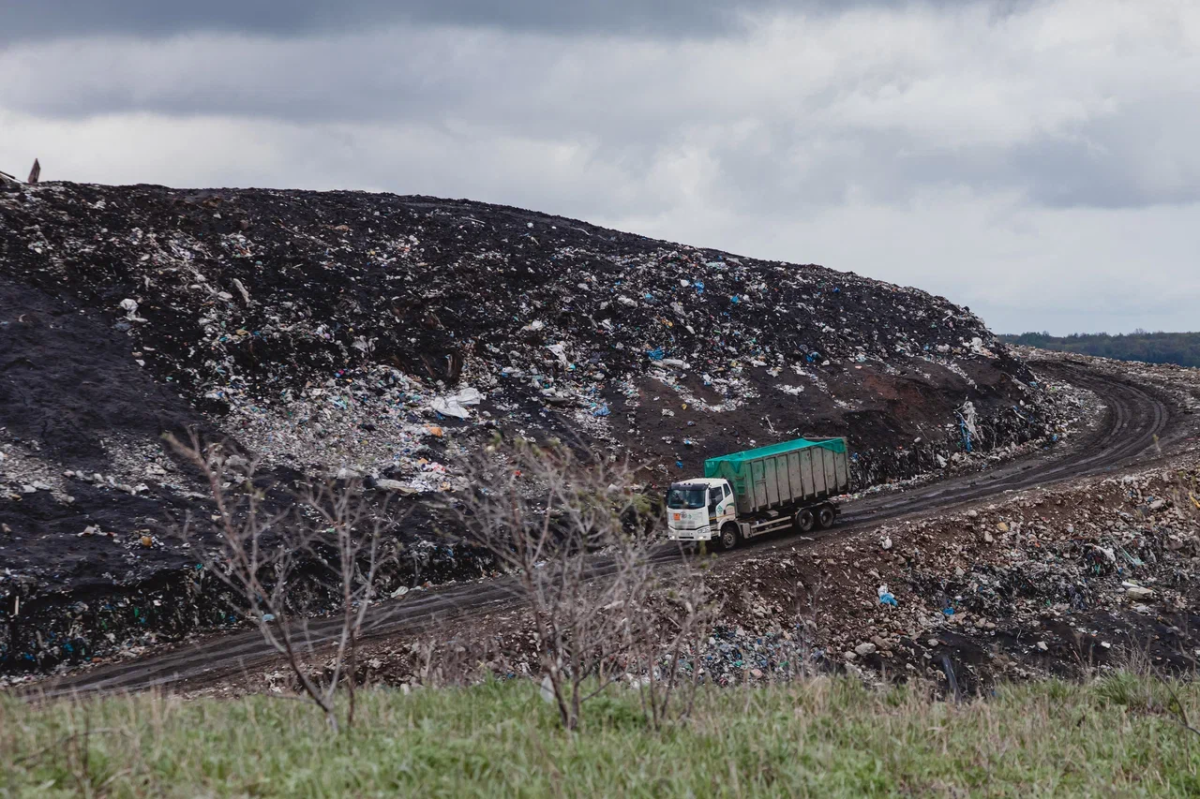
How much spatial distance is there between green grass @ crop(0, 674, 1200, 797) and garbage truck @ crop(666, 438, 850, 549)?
35.2 ft

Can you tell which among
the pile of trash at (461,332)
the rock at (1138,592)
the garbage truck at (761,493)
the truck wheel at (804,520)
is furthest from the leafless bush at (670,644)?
the rock at (1138,592)

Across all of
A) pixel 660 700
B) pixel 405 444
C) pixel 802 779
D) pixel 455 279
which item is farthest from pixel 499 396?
pixel 802 779

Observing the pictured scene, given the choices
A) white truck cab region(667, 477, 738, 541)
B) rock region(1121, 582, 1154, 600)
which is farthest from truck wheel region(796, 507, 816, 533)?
rock region(1121, 582, 1154, 600)

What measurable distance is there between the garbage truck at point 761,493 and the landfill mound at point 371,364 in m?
4.28

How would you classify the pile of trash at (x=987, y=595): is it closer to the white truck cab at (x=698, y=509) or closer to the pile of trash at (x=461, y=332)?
the white truck cab at (x=698, y=509)

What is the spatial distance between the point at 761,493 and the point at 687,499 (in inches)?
83.1

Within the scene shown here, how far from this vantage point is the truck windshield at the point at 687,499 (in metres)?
20.6

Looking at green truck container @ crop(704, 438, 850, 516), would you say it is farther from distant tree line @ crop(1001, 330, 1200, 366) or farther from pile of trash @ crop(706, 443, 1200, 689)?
distant tree line @ crop(1001, 330, 1200, 366)

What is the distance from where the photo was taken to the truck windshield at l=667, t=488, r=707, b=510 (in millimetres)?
20578

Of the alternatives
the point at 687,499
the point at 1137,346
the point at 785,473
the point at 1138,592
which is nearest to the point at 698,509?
the point at 687,499

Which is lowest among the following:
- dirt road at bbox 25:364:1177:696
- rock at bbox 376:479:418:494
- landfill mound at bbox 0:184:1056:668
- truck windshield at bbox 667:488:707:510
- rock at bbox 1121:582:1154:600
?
rock at bbox 1121:582:1154:600

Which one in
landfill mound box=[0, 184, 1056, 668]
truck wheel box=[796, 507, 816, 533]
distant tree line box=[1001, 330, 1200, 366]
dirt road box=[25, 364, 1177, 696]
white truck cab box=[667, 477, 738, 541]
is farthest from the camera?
distant tree line box=[1001, 330, 1200, 366]

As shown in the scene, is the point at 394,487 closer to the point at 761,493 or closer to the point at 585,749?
the point at 761,493

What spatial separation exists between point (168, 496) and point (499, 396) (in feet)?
34.2
